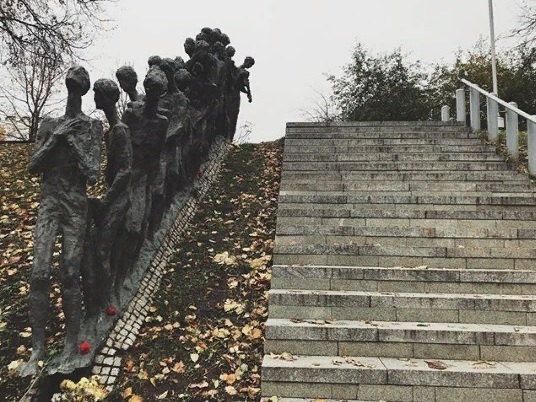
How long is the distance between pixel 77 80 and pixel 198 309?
243 centimetres

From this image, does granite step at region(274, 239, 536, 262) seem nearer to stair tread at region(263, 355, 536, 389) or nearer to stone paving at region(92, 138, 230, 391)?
stone paving at region(92, 138, 230, 391)

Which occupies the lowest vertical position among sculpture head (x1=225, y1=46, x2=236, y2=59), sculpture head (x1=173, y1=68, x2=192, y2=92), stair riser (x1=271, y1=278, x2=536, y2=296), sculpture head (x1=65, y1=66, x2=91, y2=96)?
stair riser (x1=271, y1=278, x2=536, y2=296)

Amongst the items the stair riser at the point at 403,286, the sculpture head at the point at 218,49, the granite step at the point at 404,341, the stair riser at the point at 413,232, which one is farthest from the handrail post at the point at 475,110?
the granite step at the point at 404,341

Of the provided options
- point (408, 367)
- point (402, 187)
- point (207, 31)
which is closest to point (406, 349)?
point (408, 367)

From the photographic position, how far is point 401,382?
148 inches

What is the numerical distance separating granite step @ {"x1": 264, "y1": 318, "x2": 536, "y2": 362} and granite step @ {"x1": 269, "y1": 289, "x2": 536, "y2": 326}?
0.87 feet

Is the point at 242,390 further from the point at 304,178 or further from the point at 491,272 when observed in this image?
the point at 304,178

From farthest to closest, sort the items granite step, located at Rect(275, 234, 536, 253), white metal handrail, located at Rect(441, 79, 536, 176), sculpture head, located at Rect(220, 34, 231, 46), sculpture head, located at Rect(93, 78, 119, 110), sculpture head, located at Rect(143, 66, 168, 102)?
sculpture head, located at Rect(220, 34, 231, 46)
white metal handrail, located at Rect(441, 79, 536, 176)
granite step, located at Rect(275, 234, 536, 253)
sculpture head, located at Rect(143, 66, 168, 102)
sculpture head, located at Rect(93, 78, 119, 110)

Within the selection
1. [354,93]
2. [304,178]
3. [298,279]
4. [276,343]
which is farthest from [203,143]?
[354,93]

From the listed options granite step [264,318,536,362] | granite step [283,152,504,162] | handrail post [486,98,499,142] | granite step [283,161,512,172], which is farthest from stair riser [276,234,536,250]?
handrail post [486,98,499,142]

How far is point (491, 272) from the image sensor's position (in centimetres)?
500

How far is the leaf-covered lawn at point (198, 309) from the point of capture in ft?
12.8

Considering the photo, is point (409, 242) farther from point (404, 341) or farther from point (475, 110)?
point (475, 110)

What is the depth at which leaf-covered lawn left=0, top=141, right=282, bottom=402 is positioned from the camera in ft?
12.8
